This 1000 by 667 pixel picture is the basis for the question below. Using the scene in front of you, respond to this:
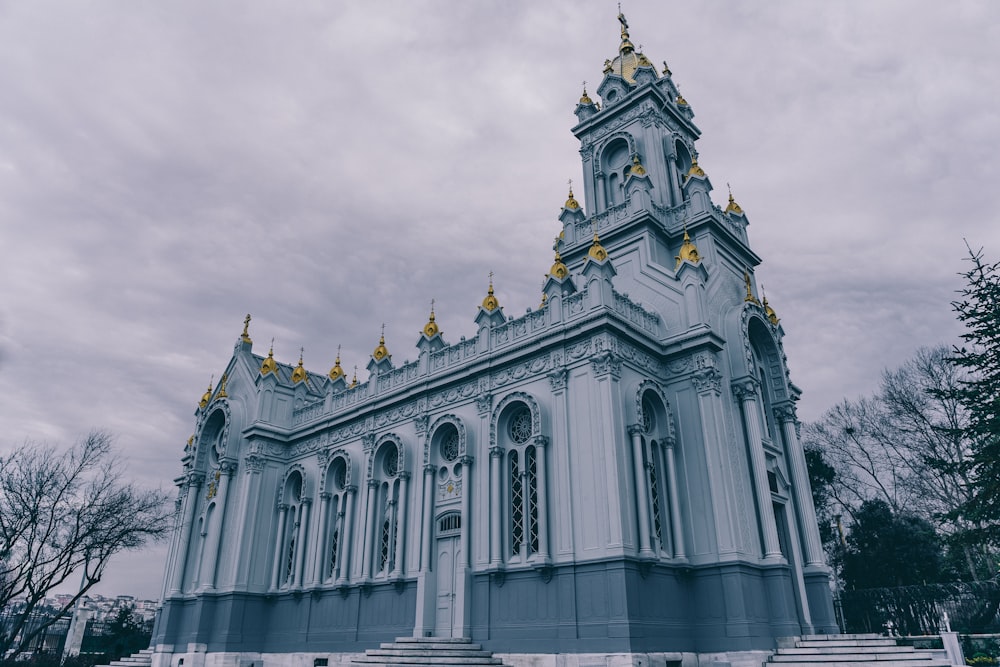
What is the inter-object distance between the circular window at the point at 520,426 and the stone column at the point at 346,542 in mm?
8174

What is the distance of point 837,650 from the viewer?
667 inches

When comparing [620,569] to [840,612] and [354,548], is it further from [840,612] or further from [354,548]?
[840,612]

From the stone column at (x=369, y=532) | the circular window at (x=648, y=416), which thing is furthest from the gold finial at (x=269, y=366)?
the circular window at (x=648, y=416)

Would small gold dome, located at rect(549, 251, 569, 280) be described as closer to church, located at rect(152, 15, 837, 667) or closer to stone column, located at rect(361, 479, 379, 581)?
church, located at rect(152, 15, 837, 667)

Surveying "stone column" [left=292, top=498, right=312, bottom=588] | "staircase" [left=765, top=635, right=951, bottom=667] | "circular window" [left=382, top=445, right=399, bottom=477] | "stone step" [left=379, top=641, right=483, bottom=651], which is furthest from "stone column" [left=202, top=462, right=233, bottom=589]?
"staircase" [left=765, top=635, right=951, bottom=667]

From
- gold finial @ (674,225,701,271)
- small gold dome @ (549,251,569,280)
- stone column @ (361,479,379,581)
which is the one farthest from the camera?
stone column @ (361,479,379,581)

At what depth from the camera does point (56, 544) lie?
2128cm

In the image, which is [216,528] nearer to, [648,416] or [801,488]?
[648,416]

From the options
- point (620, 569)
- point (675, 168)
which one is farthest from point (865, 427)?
point (620, 569)

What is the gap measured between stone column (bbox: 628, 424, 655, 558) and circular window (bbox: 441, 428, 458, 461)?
691 cm

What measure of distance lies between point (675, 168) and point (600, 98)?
19.9ft

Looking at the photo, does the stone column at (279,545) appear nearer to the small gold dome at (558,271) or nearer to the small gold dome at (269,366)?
the small gold dome at (269,366)

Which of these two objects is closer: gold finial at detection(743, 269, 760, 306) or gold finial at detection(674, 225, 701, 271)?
gold finial at detection(674, 225, 701, 271)

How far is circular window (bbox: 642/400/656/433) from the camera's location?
66.9ft
